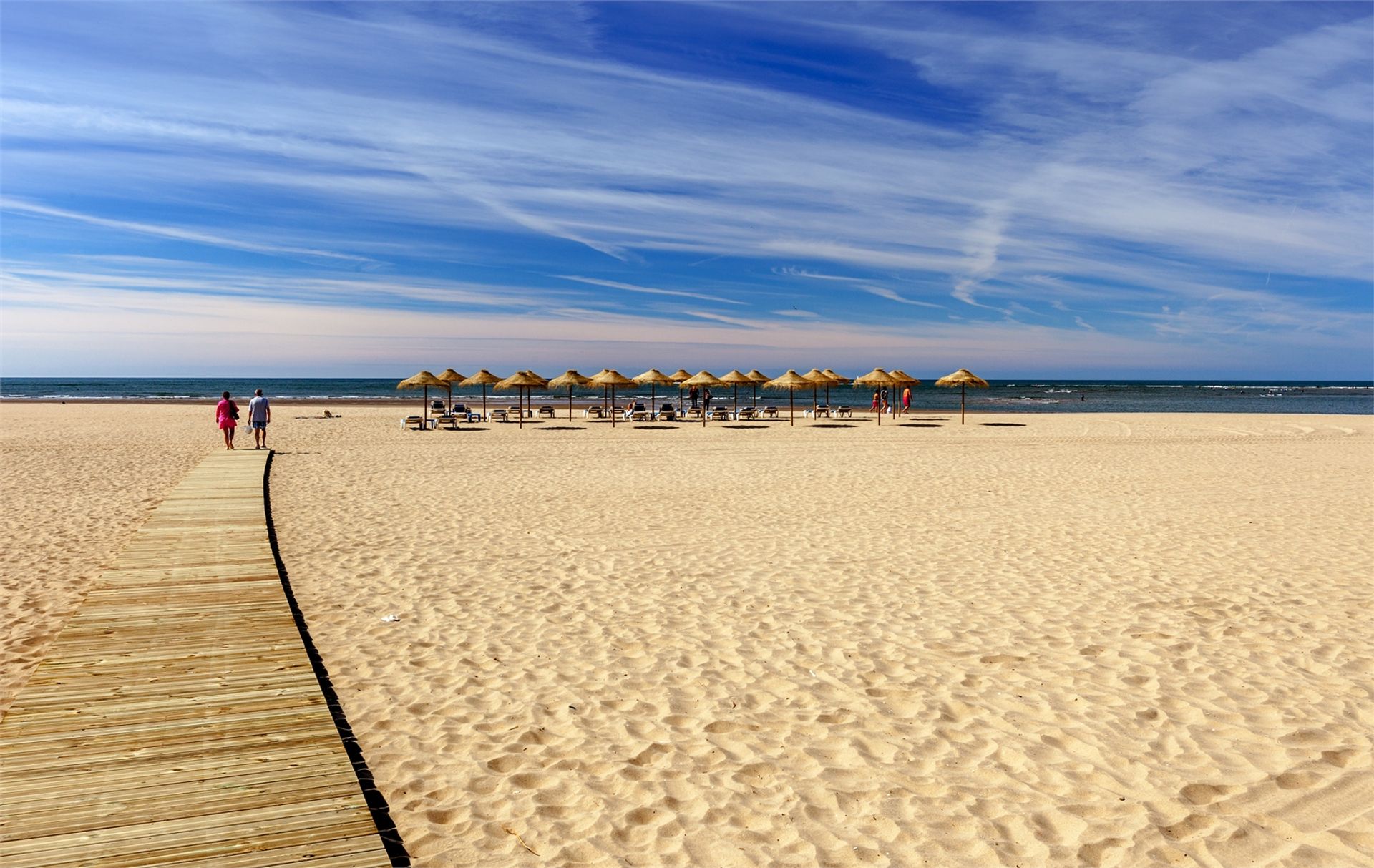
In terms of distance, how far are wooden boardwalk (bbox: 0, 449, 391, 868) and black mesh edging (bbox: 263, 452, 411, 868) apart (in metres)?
0.14

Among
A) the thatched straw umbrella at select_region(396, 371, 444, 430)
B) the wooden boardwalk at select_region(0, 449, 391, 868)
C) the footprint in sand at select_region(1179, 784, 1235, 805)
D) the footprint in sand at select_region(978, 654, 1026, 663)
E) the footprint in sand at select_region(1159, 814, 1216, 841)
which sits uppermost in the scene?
the thatched straw umbrella at select_region(396, 371, 444, 430)

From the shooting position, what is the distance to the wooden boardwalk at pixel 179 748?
3.01 m

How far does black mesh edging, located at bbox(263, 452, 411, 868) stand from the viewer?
3.23 meters

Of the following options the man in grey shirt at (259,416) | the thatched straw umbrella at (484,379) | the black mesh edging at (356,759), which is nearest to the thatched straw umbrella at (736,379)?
the thatched straw umbrella at (484,379)

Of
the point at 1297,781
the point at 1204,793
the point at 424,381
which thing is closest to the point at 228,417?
the point at 424,381

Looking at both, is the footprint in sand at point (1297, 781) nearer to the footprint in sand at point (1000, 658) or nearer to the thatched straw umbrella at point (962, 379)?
the footprint in sand at point (1000, 658)

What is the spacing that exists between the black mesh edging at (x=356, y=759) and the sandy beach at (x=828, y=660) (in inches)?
2.2

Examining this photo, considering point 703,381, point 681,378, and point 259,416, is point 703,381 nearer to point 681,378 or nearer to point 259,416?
point 681,378

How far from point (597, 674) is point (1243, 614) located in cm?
517

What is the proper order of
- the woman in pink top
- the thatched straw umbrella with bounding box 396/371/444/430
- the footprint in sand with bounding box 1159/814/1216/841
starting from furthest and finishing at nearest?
the thatched straw umbrella with bounding box 396/371/444/430 < the woman in pink top < the footprint in sand with bounding box 1159/814/1216/841

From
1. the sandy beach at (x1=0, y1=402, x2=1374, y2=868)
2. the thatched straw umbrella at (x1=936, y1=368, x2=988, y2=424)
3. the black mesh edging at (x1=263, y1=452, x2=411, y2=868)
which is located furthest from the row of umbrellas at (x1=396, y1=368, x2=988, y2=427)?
the black mesh edging at (x1=263, y1=452, x2=411, y2=868)

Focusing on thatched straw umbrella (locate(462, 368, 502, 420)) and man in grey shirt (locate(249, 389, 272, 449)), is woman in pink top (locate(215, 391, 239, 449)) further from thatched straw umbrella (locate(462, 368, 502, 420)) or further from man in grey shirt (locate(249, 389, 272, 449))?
thatched straw umbrella (locate(462, 368, 502, 420))

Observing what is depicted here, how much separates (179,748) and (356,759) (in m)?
0.80

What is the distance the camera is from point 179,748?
3713 mm
